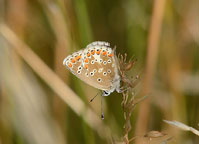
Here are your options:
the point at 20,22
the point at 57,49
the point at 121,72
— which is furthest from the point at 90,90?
the point at 121,72

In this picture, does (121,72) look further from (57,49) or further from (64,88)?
(57,49)

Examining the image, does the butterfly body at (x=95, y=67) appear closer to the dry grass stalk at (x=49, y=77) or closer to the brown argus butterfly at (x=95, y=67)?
the brown argus butterfly at (x=95, y=67)

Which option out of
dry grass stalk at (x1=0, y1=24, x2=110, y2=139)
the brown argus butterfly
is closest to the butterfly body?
the brown argus butterfly

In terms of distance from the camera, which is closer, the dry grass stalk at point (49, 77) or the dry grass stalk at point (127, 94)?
the dry grass stalk at point (127, 94)

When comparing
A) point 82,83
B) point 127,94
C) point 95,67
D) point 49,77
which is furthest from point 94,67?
point 49,77

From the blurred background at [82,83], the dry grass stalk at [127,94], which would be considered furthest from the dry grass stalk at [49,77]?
the dry grass stalk at [127,94]

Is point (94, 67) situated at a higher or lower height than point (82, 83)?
higher

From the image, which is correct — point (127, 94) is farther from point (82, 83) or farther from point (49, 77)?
point (49, 77)
